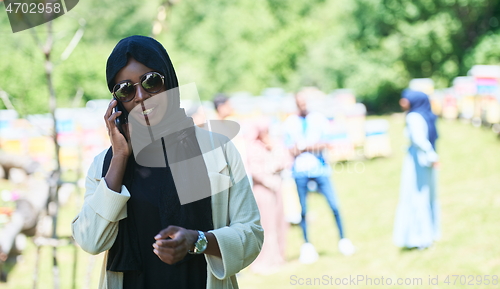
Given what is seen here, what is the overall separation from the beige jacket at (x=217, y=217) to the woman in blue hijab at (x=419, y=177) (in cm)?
427

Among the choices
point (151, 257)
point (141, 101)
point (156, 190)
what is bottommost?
point (151, 257)

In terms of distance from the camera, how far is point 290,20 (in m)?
32.2

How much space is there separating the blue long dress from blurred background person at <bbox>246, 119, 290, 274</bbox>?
1.45 meters

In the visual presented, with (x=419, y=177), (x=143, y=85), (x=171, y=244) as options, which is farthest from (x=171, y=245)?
(x=419, y=177)

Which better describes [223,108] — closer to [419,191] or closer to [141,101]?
[419,191]

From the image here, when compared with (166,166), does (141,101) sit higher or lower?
higher

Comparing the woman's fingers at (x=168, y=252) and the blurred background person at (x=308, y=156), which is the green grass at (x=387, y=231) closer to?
the blurred background person at (x=308, y=156)

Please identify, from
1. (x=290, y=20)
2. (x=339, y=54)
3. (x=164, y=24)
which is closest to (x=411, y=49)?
(x=339, y=54)

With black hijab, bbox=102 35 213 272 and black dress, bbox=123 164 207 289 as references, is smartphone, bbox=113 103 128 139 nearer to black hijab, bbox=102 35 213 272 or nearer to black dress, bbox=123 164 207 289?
black hijab, bbox=102 35 213 272

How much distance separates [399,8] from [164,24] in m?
21.2

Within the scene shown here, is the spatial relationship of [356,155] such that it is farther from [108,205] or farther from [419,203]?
[108,205]

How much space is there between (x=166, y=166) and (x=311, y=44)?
2652 cm

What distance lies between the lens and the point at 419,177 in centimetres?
558

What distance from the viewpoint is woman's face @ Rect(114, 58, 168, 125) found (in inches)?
62.2
